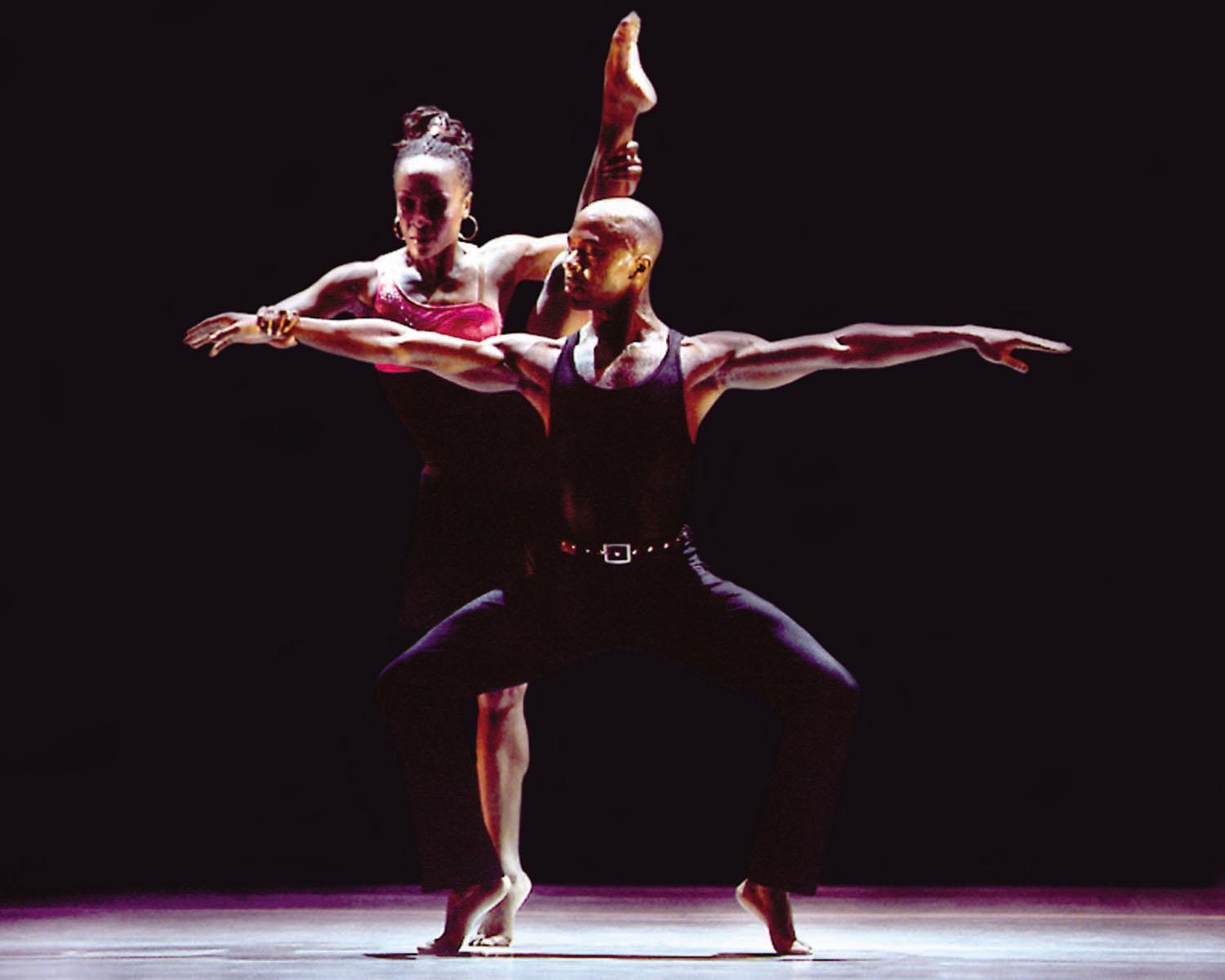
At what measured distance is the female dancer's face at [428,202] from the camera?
16.0ft

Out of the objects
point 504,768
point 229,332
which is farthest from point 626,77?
point 504,768

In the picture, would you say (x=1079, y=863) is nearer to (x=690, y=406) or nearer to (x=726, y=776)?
(x=726, y=776)

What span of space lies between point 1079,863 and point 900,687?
698 millimetres

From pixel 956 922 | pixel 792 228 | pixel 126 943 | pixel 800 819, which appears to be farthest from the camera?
pixel 792 228

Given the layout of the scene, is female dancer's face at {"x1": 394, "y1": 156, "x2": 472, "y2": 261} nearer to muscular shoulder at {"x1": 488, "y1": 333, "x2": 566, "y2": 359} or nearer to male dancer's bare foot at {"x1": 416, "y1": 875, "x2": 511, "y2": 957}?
muscular shoulder at {"x1": 488, "y1": 333, "x2": 566, "y2": 359}

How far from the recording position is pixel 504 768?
4809 millimetres

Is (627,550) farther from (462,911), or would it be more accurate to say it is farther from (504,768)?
(462,911)

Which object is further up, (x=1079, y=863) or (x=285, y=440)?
(x=285, y=440)

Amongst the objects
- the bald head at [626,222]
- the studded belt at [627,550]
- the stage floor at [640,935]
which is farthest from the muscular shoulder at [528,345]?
the stage floor at [640,935]

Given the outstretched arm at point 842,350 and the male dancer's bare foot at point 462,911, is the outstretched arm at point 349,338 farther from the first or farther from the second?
the male dancer's bare foot at point 462,911

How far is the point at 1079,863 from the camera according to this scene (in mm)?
6160

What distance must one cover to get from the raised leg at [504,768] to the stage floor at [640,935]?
20cm

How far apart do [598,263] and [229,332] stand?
0.73m

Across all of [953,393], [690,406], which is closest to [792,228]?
[953,393]
